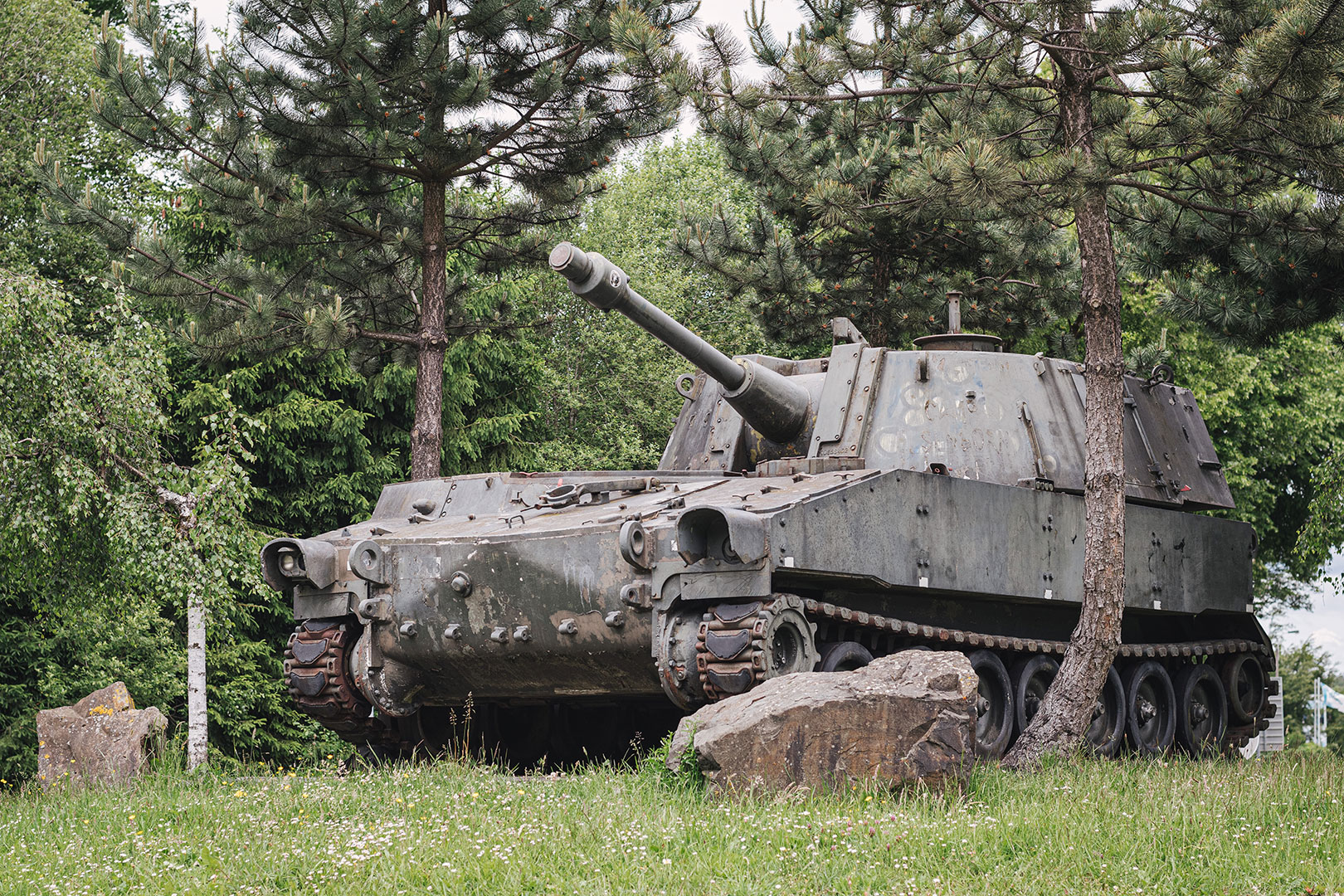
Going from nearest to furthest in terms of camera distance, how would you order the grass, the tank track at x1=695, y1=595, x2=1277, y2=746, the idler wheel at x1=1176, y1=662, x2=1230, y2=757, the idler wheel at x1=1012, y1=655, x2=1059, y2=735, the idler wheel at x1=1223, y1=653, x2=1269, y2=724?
the grass < the tank track at x1=695, y1=595, x2=1277, y2=746 < the idler wheel at x1=1012, y1=655, x2=1059, y2=735 < the idler wheel at x1=1176, y1=662, x2=1230, y2=757 < the idler wheel at x1=1223, y1=653, x2=1269, y2=724

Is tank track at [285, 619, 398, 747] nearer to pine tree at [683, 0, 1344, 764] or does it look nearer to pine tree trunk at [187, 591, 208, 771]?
pine tree trunk at [187, 591, 208, 771]

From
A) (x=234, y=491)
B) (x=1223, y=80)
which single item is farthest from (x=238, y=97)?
(x=1223, y=80)

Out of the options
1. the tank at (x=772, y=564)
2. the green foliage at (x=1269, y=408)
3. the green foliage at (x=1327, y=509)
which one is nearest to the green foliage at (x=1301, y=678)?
the green foliage at (x=1269, y=408)

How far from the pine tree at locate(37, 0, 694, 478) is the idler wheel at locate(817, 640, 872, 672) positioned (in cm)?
624

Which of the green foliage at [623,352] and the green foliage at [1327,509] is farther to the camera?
the green foliage at [623,352]

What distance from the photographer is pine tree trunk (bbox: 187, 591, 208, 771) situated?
11859 millimetres

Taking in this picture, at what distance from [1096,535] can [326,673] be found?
17.5 ft

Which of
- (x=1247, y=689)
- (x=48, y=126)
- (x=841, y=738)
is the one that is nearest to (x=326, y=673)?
(x=841, y=738)

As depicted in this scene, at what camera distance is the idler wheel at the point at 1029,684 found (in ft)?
35.4

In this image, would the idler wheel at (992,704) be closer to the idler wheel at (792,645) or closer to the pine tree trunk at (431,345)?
the idler wheel at (792,645)

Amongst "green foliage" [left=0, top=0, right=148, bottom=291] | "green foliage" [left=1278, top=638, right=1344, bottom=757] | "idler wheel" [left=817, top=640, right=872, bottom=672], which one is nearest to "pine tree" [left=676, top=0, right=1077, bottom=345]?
"idler wheel" [left=817, top=640, right=872, bottom=672]

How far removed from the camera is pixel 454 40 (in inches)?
593

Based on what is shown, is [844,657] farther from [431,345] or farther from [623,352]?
[623,352]

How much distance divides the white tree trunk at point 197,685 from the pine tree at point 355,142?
3.50 m
